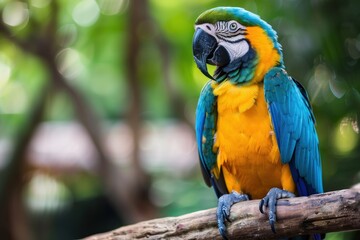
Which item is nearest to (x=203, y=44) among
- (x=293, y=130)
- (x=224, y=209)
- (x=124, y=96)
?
(x=293, y=130)

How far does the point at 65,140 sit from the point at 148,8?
201 centimetres

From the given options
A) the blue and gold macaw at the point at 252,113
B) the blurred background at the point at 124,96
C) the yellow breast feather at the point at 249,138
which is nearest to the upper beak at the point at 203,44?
the blue and gold macaw at the point at 252,113

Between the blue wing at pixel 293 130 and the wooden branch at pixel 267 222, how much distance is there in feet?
0.77

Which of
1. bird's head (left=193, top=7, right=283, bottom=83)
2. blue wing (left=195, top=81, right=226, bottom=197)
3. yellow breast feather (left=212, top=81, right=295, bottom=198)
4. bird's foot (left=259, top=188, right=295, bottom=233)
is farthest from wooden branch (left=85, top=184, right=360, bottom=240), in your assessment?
bird's head (left=193, top=7, right=283, bottom=83)

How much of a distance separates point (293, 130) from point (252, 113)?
151 millimetres

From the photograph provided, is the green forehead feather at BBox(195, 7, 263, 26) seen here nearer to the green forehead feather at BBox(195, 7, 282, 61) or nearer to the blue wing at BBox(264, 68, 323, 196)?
the green forehead feather at BBox(195, 7, 282, 61)

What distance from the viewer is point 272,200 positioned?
5.99ft

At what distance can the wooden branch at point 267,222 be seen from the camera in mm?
1620

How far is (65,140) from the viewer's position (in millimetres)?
5496

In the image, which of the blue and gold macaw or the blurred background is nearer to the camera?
the blue and gold macaw

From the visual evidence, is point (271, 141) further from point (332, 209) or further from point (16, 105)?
point (16, 105)

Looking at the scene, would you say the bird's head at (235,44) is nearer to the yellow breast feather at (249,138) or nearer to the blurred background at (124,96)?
the yellow breast feather at (249,138)

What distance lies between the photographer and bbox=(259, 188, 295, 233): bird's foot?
5.81ft

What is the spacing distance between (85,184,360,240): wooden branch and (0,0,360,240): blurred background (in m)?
1.19
